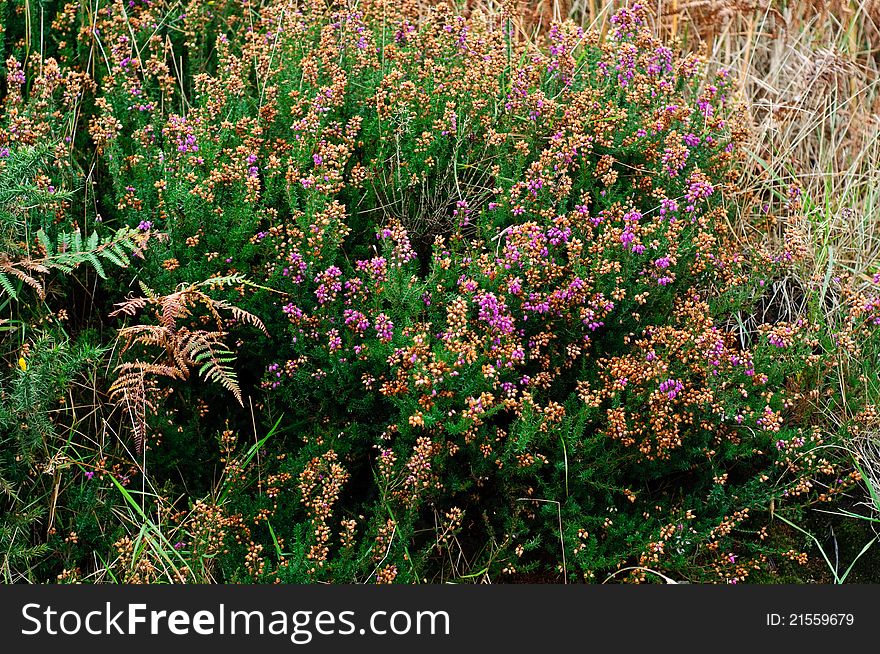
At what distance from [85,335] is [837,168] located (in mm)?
3506

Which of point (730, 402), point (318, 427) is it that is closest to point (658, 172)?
Answer: point (730, 402)

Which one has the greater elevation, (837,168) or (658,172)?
(658,172)

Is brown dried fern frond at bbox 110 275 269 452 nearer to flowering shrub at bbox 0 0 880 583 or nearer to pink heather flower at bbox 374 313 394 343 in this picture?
flowering shrub at bbox 0 0 880 583

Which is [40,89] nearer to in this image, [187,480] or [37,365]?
[37,365]

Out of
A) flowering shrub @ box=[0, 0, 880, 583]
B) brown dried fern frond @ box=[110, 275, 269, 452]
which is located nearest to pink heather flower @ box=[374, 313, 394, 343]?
flowering shrub @ box=[0, 0, 880, 583]

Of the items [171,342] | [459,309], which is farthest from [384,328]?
[171,342]

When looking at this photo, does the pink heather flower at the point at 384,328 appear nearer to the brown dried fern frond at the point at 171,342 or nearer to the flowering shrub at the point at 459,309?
the flowering shrub at the point at 459,309

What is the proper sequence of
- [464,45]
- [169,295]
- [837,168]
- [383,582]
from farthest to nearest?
[837,168] < [464,45] < [169,295] < [383,582]

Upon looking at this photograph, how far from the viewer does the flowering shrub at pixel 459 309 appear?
9.75ft

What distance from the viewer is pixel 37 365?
2900mm

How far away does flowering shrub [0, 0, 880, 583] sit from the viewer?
2.97m

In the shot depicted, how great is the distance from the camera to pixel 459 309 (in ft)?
9.62

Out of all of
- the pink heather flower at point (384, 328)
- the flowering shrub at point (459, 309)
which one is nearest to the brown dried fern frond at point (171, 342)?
the flowering shrub at point (459, 309)

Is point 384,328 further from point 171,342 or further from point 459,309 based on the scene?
point 171,342
